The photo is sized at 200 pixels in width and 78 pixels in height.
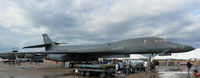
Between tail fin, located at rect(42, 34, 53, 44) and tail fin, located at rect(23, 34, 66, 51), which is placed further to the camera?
tail fin, located at rect(42, 34, 53, 44)

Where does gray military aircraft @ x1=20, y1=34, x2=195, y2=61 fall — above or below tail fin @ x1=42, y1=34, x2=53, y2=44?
→ below

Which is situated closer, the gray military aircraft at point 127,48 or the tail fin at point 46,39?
the gray military aircraft at point 127,48

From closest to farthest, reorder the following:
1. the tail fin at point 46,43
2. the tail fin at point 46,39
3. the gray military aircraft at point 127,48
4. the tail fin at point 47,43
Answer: the gray military aircraft at point 127,48, the tail fin at point 46,43, the tail fin at point 47,43, the tail fin at point 46,39

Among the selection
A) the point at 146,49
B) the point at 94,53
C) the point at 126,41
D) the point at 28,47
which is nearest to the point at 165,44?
the point at 146,49

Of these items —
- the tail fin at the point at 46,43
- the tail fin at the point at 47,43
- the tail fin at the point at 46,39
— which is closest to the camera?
the tail fin at the point at 46,43

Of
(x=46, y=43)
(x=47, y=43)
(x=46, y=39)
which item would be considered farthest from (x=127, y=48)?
(x=46, y=39)

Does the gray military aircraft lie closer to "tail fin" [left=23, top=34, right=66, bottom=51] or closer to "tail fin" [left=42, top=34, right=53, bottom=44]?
"tail fin" [left=23, top=34, right=66, bottom=51]

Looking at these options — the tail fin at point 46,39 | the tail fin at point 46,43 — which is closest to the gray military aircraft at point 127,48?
the tail fin at point 46,43

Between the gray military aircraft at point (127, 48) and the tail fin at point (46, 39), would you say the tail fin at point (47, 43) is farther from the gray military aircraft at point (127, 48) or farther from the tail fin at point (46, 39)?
the gray military aircraft at point (127, 48)

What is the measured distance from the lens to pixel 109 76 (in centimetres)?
1275

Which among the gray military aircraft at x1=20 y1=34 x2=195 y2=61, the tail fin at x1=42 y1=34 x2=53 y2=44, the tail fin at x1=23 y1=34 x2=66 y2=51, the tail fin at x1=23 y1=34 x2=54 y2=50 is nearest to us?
the gray military aircraft at x1=20 y1=34 x2=195 y2=61

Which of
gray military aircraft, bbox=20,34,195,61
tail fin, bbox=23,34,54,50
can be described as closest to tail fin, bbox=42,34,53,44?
tail fin, bbox=23,34,54,50

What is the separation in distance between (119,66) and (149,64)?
10.7ft

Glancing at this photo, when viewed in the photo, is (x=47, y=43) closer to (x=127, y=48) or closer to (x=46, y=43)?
(x=46, y=43)
